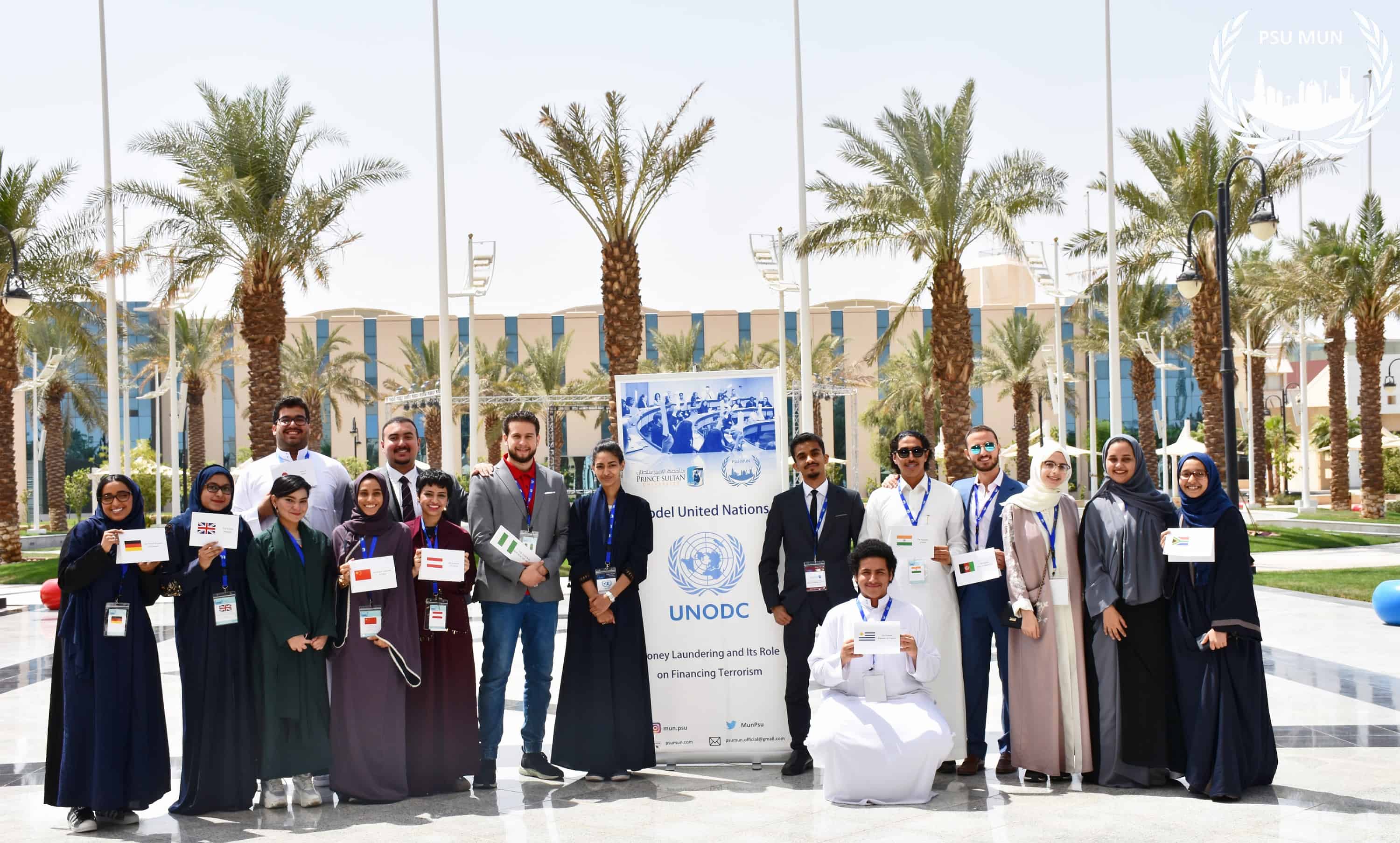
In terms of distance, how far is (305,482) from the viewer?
20.6ft

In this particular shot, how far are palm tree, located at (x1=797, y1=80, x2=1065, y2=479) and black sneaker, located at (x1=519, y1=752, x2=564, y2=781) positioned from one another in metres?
17.1

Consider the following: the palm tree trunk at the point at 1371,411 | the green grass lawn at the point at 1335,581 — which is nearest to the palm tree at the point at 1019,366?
the palm tree trunk at the point at 1371,411

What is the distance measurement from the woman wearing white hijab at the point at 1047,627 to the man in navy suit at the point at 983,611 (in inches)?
5.1

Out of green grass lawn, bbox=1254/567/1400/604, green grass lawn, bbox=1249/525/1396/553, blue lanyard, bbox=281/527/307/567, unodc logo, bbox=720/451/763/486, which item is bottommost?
green grass lawn, bbox=1249/525/1396/553

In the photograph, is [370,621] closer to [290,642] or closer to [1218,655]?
[290,642]

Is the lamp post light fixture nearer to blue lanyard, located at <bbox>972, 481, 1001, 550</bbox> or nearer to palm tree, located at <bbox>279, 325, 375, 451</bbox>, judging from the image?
blue lanyard, located at <bbox>972, 481, 1001, 550</bbox>

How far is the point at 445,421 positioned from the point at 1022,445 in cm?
3411

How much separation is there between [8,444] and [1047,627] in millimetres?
26067

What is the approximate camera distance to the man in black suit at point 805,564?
6.96m

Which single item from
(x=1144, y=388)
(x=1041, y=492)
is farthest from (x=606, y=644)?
(x=1144, y=388)

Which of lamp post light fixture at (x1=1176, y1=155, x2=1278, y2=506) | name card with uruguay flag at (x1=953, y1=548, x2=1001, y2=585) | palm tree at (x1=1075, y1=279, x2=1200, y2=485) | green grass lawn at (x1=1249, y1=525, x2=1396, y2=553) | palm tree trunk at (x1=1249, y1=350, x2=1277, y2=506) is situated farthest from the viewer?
palm tree trunk at (x1=1249, y1=350, x2=1277, y2=506)

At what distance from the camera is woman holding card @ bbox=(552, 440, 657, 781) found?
272 inches

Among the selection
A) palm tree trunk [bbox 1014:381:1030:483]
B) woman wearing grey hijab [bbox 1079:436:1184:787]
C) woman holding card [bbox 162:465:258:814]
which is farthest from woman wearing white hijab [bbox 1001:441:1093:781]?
palm tree trunk [bbox 1014:381:1030:483]

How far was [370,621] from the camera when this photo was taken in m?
6.30
